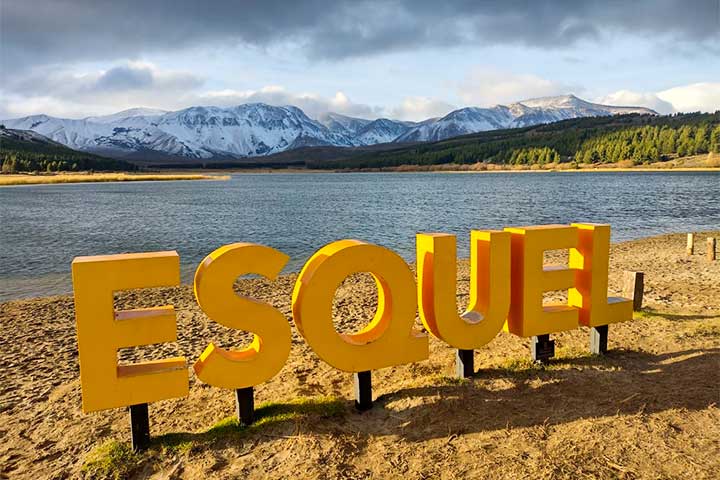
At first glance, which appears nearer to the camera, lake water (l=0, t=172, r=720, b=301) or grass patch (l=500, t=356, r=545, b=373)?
grass patch (l=500, t=356, r=545, b=373)

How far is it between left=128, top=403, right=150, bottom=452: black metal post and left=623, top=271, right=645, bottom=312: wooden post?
11.4m

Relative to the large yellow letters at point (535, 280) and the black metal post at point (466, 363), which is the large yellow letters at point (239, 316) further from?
the large yellow letters at point (535, 280)

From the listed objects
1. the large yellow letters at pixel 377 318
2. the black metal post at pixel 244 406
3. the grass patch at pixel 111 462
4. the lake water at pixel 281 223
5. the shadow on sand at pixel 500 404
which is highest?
the large yellow letters at pixel 377 318

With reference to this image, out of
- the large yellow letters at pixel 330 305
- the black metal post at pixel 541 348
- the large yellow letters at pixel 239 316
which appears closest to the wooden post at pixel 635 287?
the large yellow letters at pixel 330 305

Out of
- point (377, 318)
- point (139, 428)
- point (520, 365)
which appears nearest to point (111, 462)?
point (139, 428)

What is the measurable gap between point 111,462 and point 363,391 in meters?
3.59

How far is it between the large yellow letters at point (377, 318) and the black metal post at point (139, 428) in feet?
8.01

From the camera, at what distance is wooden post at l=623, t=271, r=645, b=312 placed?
1256cm

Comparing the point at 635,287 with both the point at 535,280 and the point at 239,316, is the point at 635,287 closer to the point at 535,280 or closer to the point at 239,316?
the point at 535,280

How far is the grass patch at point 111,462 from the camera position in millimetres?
6324

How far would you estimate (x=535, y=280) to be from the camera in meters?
8.79

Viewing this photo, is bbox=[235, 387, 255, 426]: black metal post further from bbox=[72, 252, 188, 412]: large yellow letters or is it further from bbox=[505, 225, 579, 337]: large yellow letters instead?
bbox=[505, 225, 579, 337]: large yellow letters

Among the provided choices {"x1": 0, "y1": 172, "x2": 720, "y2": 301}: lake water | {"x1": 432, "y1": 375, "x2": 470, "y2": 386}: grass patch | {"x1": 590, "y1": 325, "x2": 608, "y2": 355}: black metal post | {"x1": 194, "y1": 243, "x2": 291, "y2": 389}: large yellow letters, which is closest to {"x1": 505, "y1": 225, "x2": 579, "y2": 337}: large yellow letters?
{"x1": 590, "y1": 325, "x2": 608, "y2": 355}: black metal post

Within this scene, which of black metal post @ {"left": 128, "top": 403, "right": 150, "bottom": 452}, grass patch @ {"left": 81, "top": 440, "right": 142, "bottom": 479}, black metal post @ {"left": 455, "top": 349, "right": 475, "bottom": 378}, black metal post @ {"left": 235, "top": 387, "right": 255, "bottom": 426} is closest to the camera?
grass patch @ {"left": 81, "top": 440, "right": 142, "bottom": 479}
